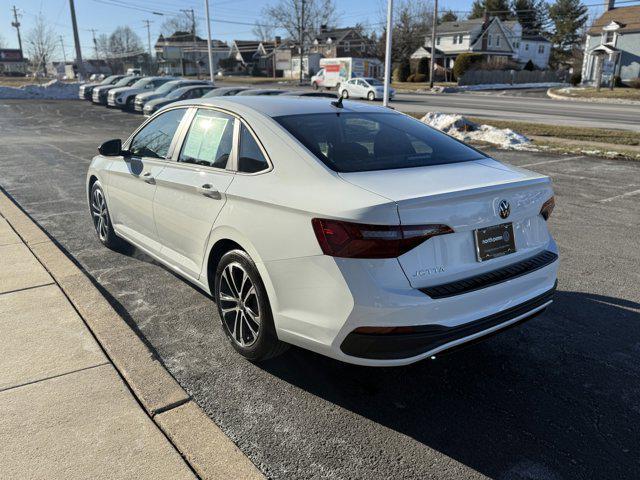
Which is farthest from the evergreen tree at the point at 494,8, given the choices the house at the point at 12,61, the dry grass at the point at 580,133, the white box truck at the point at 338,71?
the house at the point at 12,61

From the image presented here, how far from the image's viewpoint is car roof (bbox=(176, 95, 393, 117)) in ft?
12.0

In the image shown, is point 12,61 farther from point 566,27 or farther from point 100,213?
point 100,213

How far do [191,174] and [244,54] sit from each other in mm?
110527

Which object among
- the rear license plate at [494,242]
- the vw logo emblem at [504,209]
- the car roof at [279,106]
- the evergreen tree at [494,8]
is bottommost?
the rear license plate at [494,242]

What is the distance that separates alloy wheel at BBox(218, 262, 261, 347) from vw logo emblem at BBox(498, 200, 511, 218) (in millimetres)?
1472

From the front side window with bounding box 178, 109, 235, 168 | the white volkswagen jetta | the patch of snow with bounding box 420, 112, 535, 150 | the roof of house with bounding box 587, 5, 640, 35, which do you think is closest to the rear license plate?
A: the white volkswagen jetta

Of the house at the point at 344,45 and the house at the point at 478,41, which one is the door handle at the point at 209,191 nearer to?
the house at the point at 478,41

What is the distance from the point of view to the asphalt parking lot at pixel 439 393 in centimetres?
261

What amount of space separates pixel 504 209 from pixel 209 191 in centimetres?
186

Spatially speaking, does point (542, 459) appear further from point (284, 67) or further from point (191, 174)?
point (284, 67)

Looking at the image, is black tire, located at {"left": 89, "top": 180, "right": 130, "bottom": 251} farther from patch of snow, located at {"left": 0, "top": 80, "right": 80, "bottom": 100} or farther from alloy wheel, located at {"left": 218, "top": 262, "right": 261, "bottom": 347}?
patch of snow, located at {"left": 0, "top": 80, "right": 80, "bottom": 100}

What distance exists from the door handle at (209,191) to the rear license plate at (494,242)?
5.39 ft

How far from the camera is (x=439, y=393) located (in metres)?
3.17

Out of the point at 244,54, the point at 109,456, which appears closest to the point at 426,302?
the point at 109,456
